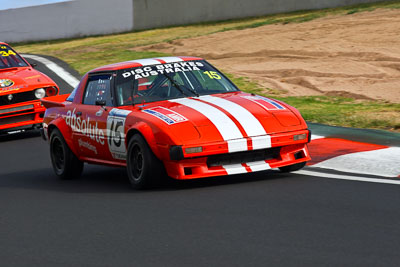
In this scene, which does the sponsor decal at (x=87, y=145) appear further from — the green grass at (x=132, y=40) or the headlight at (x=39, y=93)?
the green grass at (x=132, y=40)

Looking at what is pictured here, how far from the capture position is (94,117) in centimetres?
876

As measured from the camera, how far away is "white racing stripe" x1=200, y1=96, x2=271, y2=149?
761 centimetres

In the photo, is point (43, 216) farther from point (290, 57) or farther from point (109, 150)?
point (290, 57)

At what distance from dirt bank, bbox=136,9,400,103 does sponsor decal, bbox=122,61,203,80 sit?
6.53 meters

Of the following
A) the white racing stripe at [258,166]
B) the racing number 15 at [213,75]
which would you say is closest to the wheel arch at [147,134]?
the white racing stripe at [258,166]

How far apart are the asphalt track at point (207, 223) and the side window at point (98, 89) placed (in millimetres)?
916

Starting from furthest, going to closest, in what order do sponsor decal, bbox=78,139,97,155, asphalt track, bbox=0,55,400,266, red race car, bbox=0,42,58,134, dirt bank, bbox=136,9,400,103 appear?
dirt bank, bbox=136,9,400,103 → red race car, bbox=0,42,58,134 → sponsor decal, bbox=78,139,97,155 → asphalt track, bbox=0,55,400,266

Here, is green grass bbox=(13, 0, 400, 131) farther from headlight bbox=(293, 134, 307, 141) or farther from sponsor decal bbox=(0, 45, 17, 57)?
sponsor decal bbox=(0, 45, 17, 57)

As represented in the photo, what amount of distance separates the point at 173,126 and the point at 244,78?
35.1ft

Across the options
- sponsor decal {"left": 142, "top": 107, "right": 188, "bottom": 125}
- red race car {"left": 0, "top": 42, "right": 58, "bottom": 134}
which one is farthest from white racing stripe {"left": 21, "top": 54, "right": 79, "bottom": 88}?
sponsor decal {"left": 142, "top": 107, "right": 188, "bottom": 125}

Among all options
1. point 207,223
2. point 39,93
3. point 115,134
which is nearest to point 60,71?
point 39,93

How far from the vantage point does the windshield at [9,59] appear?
14337mm

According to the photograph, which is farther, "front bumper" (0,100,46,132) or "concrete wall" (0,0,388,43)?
"concrete wall" (0,0,388,43)

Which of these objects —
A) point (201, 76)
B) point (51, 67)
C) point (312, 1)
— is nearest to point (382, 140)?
point (201, 76)
